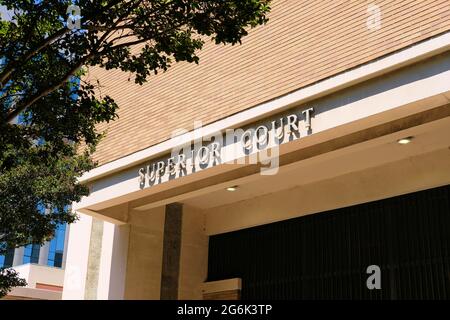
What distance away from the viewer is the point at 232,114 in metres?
12.0

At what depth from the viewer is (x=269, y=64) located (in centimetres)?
1192

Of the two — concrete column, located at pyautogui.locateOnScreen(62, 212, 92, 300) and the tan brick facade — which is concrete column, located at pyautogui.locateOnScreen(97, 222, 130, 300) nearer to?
concrete column, located at pyautogui.locateOnScreen(62, 212, 92, 300)

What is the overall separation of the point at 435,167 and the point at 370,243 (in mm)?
2143

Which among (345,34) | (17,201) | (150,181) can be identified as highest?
(345,34)

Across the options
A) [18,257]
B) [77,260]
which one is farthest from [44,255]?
[77,260]

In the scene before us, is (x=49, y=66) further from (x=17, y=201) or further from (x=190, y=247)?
(x=190, y=247)

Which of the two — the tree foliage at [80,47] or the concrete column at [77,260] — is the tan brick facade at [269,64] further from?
the tree foliage at [80,47]

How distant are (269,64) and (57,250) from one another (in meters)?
46.4

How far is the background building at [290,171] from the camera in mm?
10141

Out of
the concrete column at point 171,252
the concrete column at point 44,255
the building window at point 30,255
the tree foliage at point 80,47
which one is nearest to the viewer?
the tree foliage at point 80,47

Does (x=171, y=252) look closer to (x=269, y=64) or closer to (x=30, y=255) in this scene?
(x=269, y=64)

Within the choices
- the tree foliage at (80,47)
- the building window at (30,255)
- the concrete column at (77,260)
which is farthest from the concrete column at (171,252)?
the building window at (30,255)

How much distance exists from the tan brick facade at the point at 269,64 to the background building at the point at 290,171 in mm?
30
